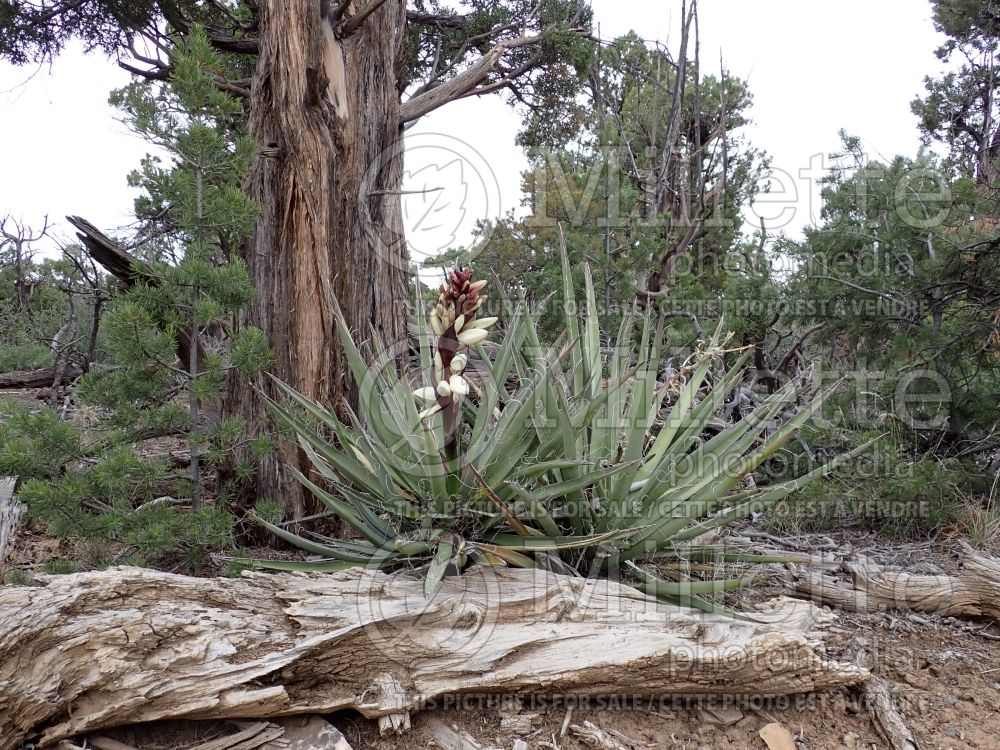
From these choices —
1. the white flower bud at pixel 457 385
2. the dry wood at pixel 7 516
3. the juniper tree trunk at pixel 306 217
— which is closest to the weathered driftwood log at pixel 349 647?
the white flower bud at pixel 457 385

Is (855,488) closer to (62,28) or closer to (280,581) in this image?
(280,581)

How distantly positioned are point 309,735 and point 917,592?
2.31m

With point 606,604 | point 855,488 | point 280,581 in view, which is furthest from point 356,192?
point 855,488

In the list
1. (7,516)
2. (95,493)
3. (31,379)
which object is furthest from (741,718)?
(31,379)

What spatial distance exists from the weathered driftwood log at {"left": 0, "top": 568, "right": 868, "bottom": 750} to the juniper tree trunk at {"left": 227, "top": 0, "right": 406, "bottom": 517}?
158 centimetres

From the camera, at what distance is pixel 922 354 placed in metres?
4.50

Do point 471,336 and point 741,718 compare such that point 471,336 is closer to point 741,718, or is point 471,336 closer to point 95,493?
point 741,718

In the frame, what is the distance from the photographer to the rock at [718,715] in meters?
2.12

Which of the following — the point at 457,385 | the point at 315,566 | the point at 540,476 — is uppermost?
the point at 457,385

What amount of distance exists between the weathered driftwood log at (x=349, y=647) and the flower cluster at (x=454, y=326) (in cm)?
64

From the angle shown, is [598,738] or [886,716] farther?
[886,716]

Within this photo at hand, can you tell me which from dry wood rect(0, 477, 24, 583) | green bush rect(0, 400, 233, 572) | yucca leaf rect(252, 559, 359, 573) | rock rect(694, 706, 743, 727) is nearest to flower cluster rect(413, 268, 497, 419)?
yucca leaf rect(252, 559, 359, 573)

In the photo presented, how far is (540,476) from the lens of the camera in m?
2.54

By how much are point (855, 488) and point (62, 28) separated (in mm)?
5909
